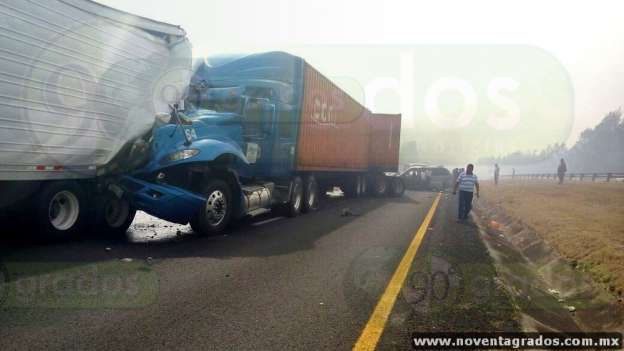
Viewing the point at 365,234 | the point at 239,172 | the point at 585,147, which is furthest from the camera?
the point at 585,147

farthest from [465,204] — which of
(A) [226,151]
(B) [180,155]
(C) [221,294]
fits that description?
(C) [221,294]

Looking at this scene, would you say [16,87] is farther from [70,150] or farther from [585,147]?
[585,147]

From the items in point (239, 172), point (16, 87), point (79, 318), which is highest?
point (16, 87)

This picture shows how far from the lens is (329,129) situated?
47.6 feet

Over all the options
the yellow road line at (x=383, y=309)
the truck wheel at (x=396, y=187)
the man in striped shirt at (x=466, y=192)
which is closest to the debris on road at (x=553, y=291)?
the yellow road line at (x=383, y=309)

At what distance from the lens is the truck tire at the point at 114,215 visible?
7.52m

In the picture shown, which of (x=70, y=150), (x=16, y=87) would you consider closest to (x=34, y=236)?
(x=70, y=150)

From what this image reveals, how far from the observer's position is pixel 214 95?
9914mm

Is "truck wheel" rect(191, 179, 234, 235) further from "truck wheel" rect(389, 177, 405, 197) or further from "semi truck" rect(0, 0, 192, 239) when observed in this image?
"truck wheel" rect(389, 177, 405, 197)

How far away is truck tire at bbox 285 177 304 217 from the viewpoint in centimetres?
1151

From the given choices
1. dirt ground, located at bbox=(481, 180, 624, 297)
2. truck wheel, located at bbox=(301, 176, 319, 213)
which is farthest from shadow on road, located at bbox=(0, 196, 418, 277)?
dirt ground, located at bbox=(481, 180, 624, 297)

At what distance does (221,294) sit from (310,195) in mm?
8486

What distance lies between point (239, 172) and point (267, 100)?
184cm

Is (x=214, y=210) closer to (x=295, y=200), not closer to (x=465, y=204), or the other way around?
(x=295, y=200)
